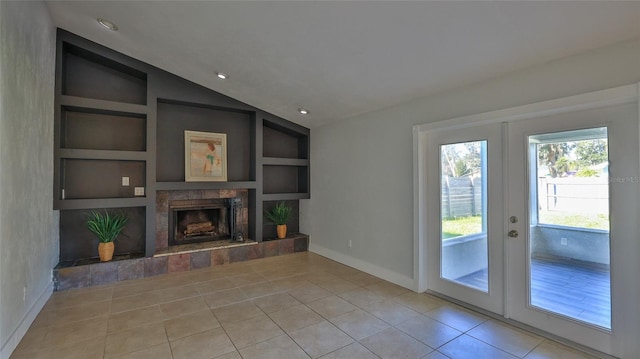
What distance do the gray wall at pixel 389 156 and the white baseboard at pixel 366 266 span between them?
0.05 feet

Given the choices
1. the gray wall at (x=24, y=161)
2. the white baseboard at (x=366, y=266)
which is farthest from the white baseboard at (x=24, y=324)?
the white baseboard at (x=366, y=266)

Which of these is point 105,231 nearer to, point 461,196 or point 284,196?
point 284,196

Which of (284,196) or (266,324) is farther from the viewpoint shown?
(284,196)

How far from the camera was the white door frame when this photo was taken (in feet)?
7.22

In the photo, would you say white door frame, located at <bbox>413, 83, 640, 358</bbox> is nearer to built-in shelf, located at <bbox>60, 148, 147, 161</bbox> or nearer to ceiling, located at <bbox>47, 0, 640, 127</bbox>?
ceiling, located at <bbox>47, 0, 640, 127</bbox>

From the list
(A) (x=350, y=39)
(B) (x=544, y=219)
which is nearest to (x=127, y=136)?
(A) (x=350, y=39)

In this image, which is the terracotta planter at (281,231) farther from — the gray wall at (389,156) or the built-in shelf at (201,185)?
the built-in shelf at (201,185)

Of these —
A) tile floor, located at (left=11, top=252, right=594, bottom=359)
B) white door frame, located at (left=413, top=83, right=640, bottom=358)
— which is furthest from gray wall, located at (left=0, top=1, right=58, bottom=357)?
white door frame, located at (left=413, top=83, right=640, bottom=358)

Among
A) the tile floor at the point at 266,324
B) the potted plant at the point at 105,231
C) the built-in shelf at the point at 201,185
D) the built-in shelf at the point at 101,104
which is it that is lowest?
the tile floor at the point at 266,324

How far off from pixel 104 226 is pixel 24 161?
1.53 m

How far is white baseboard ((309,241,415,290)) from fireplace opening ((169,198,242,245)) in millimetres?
1475

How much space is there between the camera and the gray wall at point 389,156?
238 cm

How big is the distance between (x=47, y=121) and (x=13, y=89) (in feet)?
3.80

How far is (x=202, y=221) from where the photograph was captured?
5.29 meters
